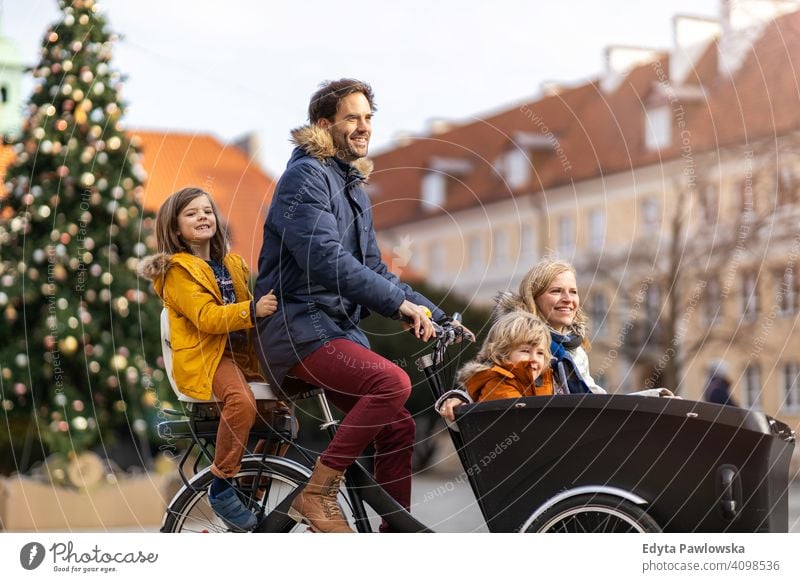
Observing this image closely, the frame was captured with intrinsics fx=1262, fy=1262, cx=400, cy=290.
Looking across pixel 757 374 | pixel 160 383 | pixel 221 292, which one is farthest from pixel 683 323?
pixel 221 292

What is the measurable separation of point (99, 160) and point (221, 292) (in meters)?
5.56

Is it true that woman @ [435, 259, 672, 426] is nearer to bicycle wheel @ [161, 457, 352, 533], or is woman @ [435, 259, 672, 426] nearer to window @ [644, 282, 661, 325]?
bicycle wheel @ [161, 457, 352, 533]

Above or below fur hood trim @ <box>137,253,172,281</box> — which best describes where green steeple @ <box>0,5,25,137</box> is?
above

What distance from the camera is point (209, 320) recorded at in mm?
3916

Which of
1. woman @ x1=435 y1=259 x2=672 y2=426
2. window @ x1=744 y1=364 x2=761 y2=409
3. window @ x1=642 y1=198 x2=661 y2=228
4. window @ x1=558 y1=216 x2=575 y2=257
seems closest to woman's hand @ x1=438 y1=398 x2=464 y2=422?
woman @ x1=435 y1=259 x2=672 y2=426

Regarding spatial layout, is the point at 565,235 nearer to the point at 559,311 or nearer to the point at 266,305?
the point at 559,311

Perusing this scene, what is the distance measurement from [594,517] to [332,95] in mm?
1540

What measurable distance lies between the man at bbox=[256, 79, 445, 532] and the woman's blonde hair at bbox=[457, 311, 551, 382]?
204 mm

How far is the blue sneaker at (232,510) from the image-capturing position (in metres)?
4.09

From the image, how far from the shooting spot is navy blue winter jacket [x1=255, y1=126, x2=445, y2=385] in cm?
381

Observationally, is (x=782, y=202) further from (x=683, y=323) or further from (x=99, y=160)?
(x=99, y=160)

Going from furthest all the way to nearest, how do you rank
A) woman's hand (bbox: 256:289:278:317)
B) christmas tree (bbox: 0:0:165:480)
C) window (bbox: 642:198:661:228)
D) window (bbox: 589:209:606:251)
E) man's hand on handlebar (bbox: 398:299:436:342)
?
window (bbox: 589:209:606:251) → window (bbox: 642:198:661:228) → christmas tree (bbox: 0:0:165:480) → woman's hand (bbox: 256:289:278:317) → man's hand on handlebar (bbox: 398:299:436:342)

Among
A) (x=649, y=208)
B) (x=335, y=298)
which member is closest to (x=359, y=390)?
(x=335, y=298)

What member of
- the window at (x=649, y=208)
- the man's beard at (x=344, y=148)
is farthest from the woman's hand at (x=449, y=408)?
the window at (x=649, y=208)
